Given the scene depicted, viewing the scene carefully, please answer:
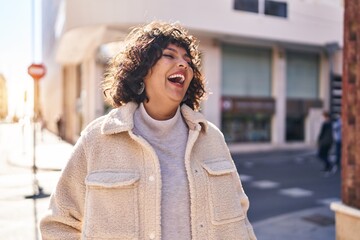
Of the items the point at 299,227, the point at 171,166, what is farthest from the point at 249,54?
the point at 171,166

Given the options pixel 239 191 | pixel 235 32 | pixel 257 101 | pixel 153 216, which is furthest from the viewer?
pixel 257 101

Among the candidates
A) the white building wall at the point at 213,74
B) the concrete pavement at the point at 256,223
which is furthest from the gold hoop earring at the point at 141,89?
the white building wall at the point at 213,74

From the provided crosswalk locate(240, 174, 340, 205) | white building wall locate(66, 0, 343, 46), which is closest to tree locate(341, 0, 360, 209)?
crosswalk locate(240, 174, 340, 205)

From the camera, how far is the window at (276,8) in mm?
18656

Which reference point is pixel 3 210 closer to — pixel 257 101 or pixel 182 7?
pixel 182 7

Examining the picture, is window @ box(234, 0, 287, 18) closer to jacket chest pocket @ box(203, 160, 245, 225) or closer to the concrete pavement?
the concrete pavement

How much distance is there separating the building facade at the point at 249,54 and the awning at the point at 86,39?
45mm

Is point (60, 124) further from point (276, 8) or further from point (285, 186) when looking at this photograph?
point (285, 186)

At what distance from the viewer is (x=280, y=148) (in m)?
20.4

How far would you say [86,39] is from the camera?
1770 cm

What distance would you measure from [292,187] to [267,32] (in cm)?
1066

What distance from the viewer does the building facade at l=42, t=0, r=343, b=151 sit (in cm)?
1633

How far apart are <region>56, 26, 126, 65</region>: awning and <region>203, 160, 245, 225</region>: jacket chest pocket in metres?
13.7

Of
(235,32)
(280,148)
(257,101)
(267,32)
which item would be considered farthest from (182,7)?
(280,148)
